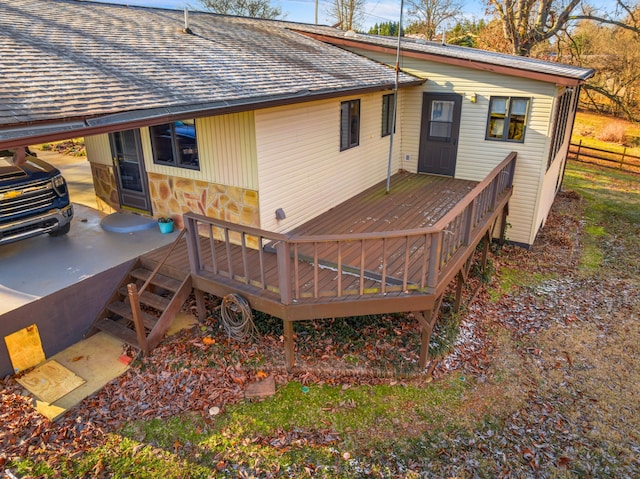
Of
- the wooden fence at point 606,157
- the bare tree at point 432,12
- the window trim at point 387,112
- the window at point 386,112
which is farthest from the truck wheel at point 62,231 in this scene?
the bare tree at point 432,12

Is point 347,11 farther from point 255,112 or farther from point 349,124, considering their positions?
point 255,112

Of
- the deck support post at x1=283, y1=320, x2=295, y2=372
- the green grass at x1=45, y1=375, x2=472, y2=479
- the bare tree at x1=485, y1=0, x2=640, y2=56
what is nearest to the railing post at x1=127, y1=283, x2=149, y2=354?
the green grass at x1=45, y1=375, x2=472, y2=479

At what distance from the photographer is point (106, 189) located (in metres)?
9.30

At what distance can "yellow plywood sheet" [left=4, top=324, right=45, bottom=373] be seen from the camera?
5.67 m

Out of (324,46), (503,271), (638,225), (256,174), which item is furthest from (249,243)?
(638,225)

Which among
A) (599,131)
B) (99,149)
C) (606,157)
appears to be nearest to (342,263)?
(99,149)

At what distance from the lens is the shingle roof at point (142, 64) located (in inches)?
191

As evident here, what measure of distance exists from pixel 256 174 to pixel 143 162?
8.87 feet

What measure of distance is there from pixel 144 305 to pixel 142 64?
145 inches

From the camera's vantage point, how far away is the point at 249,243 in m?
7.45

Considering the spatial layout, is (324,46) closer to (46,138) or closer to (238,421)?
(46,138)

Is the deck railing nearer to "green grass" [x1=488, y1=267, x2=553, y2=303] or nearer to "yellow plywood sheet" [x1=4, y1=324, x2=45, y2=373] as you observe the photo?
"green grass" [x1=488, y1=267, x2=553, y2=303]

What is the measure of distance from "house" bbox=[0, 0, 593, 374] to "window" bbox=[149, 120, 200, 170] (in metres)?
0.02

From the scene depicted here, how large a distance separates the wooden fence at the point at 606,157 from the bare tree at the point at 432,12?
14246 mm
